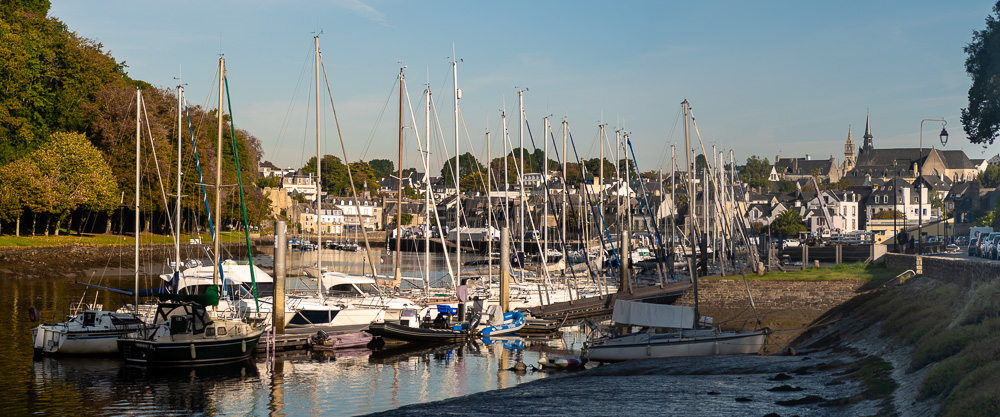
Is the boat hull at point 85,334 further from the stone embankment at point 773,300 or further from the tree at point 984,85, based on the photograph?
the tree at point 984,85

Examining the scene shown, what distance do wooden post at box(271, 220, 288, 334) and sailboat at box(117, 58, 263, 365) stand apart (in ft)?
6.29

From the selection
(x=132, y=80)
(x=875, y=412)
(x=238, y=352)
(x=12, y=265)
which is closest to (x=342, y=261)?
(x=132, y=80)

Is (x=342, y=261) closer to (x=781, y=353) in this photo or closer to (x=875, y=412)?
(x=781, y=353)

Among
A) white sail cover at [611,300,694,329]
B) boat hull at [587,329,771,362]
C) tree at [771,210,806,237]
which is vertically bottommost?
boat hull at [587,329,771,362]

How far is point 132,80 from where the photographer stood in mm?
101312

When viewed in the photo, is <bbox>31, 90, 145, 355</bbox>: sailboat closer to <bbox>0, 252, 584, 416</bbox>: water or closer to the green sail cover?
<bbox>0, 252, 584, 416</bbox>: water

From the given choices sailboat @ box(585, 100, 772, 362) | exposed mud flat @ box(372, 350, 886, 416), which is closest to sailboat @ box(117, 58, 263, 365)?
exposed mud flat @ box(372, 350, 886, 416)

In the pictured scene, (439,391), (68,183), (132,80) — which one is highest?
(132,80)

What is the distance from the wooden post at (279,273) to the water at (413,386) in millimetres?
1585

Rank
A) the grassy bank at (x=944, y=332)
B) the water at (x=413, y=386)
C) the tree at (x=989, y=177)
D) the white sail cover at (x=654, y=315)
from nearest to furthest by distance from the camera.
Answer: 1. the grassy bank at (x=944, y=332)
2. the water at (x=413, y=386)
3. the white sail cover at (x=654, y=315)
4. the tree at (x=989, y=177)

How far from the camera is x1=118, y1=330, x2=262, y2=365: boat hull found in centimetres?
3156

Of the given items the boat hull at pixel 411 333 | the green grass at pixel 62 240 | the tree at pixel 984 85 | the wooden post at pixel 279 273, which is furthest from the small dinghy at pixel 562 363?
the green grass at pixel 62 240

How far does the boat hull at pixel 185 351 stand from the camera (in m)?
31.6

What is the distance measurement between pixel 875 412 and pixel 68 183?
231 feet
